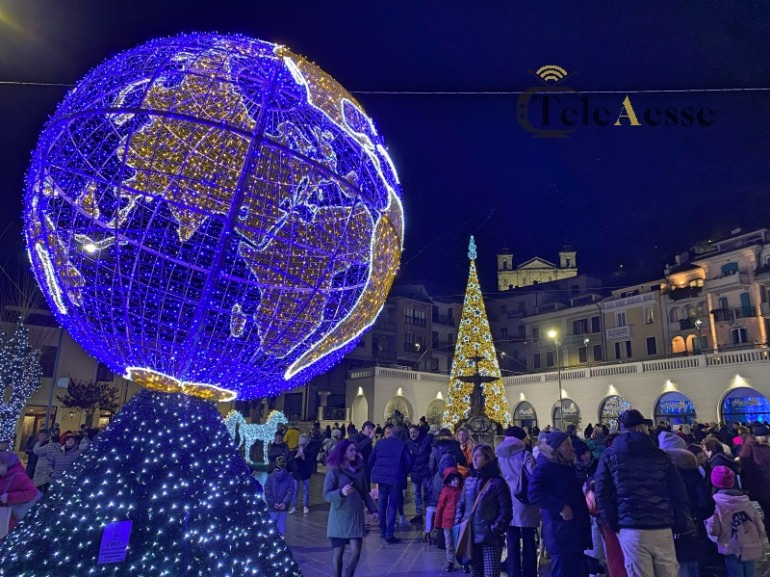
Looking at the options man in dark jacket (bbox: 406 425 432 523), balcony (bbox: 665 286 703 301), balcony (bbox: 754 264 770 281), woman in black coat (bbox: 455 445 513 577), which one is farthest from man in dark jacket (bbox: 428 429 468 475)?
balcony (bbox: 665 286 703 301)

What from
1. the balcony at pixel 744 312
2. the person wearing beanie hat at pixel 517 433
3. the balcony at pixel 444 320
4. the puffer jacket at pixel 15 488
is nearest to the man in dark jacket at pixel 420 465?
the person wearing beanie hat at pixel 517 433

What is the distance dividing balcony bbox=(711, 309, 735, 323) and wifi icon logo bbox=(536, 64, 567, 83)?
34.0m

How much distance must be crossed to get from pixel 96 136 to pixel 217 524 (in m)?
3.35

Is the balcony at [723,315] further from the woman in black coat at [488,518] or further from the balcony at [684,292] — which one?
the woman in black coat at [488,518]

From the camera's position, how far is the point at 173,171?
4250 millimetres

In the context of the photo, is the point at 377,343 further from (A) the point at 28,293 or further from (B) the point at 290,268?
(B) the point at 290,268

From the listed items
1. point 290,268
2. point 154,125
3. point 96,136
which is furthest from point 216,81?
point 290,268

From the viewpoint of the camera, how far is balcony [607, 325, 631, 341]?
4141cm

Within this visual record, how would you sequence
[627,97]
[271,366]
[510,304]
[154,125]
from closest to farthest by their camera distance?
1. [154,125]
2. [271,366]
3. [627,97]
4. [510,304]

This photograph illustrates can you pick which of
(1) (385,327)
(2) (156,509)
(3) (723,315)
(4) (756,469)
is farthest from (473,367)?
(1) (385,327)

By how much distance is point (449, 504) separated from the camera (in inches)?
267

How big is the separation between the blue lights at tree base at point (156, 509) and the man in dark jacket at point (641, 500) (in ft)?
9.38

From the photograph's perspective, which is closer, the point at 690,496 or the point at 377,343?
the point at 690,496

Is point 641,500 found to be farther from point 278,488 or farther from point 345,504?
point 278,488
